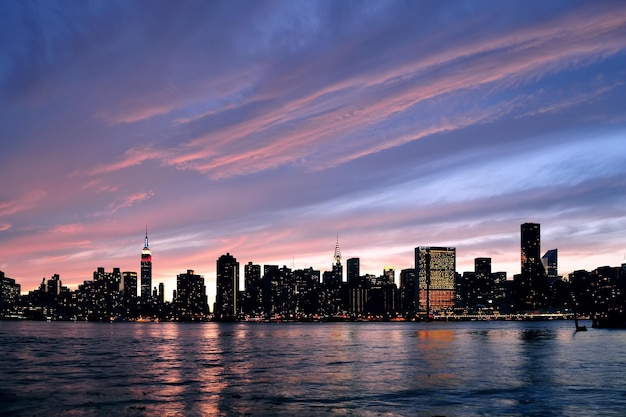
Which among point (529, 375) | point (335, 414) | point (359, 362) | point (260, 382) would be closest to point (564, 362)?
point (529, 375)

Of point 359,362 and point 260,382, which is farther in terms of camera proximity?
point 359,362

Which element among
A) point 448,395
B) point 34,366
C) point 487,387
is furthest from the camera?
point 34,366

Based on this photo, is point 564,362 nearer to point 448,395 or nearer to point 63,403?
point 448,395

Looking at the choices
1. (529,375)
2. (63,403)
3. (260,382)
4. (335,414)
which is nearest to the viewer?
(335,414)

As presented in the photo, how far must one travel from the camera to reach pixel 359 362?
96312 mm

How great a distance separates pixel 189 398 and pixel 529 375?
4237 cm

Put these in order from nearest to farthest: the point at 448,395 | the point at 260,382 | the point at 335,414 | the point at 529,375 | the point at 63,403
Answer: the point at 335,414, the point at 63,403, the point at 448,395, the point at 260,382, the point at 529,375

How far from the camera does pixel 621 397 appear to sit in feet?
189

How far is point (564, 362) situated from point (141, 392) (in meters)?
64.6

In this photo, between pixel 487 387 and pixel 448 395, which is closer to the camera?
pixel 448 395

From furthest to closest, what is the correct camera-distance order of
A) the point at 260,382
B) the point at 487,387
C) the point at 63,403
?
the point at 260,382
the point at 487,387
the point at 63,403

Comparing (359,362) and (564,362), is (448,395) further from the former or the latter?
(564,362)

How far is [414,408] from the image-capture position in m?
51.7

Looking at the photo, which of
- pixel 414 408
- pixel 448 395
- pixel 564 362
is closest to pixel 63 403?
pixel 414 408
